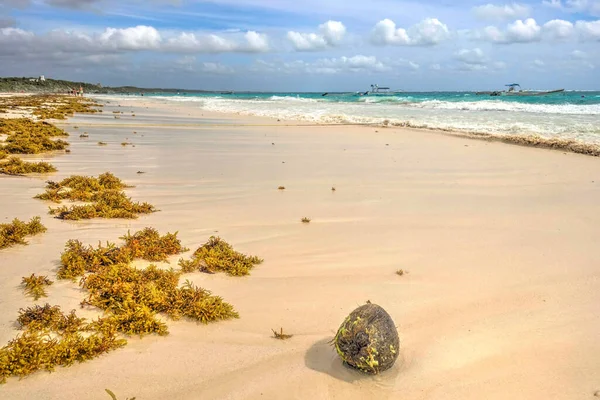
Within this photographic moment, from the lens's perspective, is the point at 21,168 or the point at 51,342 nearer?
the point at 51,342

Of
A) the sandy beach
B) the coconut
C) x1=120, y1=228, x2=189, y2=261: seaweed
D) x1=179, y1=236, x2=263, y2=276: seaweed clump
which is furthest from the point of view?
x1=120, y1=228, x2=189, y2=261: seaweed

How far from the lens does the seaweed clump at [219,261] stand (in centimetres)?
455

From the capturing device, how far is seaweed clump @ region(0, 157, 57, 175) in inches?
334

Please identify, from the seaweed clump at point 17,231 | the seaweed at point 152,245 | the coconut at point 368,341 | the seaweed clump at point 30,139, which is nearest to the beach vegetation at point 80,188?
the seaweed clump at point 17,231

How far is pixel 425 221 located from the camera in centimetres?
619

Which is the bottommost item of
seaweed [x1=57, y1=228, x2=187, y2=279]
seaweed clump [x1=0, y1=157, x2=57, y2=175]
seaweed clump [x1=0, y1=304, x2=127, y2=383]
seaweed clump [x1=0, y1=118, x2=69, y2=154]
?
seaweed clump [x1=0, y1=304, x2=127, y2=383]

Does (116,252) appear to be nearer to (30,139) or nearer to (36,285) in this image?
(36,285)

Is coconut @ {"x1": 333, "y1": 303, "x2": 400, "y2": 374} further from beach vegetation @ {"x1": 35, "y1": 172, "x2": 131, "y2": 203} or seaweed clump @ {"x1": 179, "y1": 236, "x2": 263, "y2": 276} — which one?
beach vegetation @ {"x1": 35, "y1": 172, "x2": 131, "y2": 203}

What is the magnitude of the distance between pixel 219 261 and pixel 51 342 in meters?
1.78

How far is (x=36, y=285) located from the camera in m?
3.98

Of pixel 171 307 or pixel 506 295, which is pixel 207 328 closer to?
pixel 171 307

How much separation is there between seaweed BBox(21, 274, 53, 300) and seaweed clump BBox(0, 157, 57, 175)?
5.41m

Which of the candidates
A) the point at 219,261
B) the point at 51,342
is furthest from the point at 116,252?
the point at 51,342

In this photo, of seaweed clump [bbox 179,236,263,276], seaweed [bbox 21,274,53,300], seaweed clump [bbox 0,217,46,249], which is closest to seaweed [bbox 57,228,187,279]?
seaweed [bbox 21,274,53,300]
